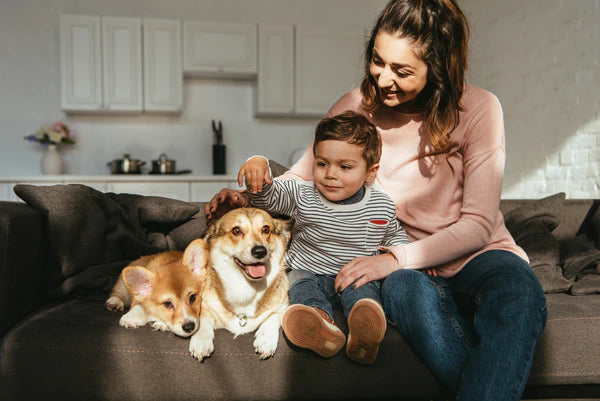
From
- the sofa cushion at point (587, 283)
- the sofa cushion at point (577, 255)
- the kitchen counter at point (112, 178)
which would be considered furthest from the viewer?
the kitchen counter at point (112, 178)

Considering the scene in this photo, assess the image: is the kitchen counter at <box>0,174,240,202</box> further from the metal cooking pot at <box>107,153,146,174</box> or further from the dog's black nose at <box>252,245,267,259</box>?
the dog's black nose at <box>252,245,267,259</box>

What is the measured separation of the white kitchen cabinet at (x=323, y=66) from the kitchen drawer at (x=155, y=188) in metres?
1.49

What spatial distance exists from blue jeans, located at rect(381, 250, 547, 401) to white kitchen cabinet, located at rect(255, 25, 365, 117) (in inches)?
143

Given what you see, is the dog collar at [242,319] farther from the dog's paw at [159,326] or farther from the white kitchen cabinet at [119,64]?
the white kitchen cabinet at [119,64]

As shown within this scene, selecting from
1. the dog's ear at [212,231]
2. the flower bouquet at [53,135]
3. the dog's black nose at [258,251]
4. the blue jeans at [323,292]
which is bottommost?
the blue jeans at [323,292]

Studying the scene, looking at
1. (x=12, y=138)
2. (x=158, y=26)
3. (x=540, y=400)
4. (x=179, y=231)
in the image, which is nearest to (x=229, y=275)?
(x=179, y=231)

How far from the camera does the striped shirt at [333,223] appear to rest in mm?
1605

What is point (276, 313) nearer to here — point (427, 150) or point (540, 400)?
point (427, 150)

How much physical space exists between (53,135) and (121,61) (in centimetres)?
102

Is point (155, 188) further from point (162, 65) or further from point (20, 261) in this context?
point (20, 261)

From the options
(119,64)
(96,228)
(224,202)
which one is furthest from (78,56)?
(224,202)

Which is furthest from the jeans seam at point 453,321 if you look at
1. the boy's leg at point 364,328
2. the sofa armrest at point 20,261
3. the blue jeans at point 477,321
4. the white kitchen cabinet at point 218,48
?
the white kitchen cabinet at point 218,48

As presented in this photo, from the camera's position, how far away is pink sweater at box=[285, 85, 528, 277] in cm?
147

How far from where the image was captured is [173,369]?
1327 millimetres
